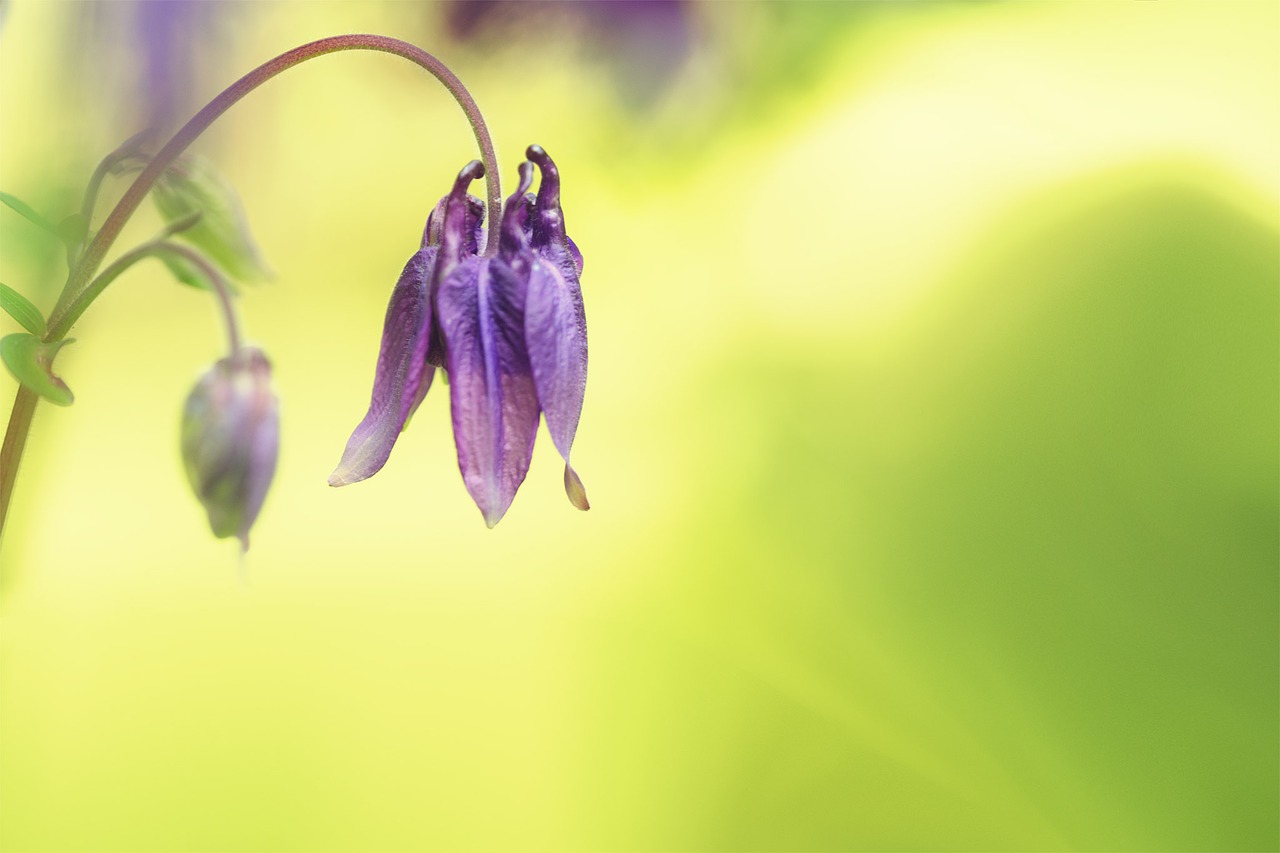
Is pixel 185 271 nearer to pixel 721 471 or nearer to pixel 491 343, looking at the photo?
pixel 491 343

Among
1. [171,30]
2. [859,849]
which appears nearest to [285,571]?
[171,30]

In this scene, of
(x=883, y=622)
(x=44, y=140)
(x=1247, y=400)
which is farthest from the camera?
(x=883, y=622)

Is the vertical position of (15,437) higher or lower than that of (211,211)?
lower

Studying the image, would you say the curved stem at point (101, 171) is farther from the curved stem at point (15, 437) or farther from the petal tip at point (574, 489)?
the petal tip at point (574, 489)

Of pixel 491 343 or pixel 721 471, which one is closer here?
pixel 491 343

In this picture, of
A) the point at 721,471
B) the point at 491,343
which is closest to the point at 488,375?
the point at 491,343

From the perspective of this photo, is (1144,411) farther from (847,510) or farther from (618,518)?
(618,518)

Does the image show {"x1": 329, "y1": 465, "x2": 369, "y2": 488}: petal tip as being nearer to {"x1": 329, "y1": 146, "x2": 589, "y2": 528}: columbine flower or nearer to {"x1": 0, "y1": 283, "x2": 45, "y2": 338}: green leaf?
{"x1": 329, "y1": 146, "x2": 589, "y2": 528}: columbine flower
